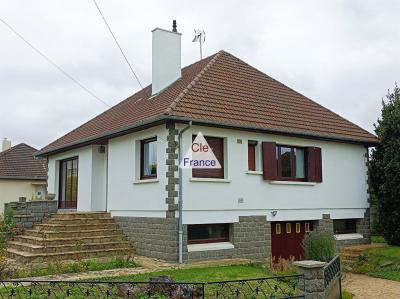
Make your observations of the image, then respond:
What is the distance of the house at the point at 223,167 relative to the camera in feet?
43.5

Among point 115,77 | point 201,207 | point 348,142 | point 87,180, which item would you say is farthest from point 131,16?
point 348,142

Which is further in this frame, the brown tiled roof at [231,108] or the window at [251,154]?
the window at [251,154]

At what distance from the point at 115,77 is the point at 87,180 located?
4.82m

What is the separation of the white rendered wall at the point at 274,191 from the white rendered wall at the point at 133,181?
2.46 feet

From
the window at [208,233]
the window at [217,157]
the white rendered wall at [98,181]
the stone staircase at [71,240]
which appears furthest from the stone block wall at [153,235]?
the white rendered wall at [98,181]

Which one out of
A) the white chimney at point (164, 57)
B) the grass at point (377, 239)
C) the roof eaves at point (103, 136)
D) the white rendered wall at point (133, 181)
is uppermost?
the white chimney at point (164, 57)

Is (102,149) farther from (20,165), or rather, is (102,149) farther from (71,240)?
(20,165)

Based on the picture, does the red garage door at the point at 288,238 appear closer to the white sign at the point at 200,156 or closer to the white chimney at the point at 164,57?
the white sign at the point at 200,156

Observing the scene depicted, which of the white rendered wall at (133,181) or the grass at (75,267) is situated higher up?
the white rendered wall at (133,181)

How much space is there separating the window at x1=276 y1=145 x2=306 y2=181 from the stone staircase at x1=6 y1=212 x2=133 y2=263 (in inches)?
225

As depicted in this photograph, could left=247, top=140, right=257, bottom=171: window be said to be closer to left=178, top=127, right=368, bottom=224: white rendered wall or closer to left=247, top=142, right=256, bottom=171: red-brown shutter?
left=247, top=142, right=256, bottom=171: red-brown shutter

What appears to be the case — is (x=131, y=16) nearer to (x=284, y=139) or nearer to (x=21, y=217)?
(x=284, y=139)

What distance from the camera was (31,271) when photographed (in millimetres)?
11375

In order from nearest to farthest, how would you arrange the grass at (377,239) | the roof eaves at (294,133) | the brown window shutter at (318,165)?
the roof eaves at (294,133)
the brown window shutter at (318,165)
the grass at (377,239)
